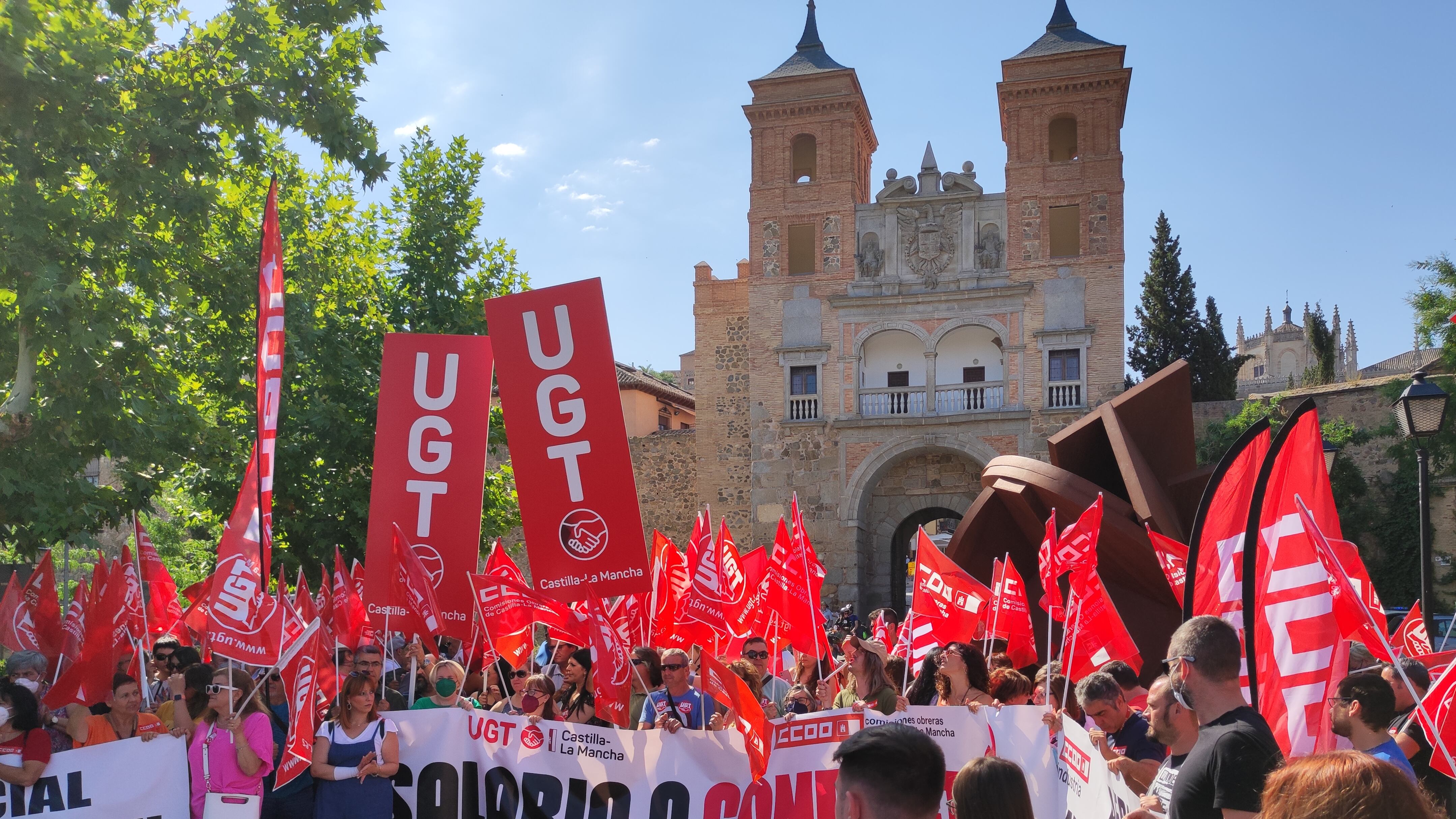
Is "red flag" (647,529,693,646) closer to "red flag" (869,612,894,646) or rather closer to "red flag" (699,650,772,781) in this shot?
"red flag" (869,612,894,646)

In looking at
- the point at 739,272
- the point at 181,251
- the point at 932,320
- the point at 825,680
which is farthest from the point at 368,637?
the point at 739,272

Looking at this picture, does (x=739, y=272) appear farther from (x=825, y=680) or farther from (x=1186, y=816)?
(x=1186, y=816)

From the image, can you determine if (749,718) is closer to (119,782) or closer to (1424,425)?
(119,782)

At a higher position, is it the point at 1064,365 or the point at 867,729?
the point at 1064,365

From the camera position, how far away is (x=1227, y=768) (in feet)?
10.7

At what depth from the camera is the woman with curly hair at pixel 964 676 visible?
21.2 ft

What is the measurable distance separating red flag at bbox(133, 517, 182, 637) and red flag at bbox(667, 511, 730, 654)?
4562 mm

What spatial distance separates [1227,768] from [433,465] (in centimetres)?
603

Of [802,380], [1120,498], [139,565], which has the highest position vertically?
[802,380]

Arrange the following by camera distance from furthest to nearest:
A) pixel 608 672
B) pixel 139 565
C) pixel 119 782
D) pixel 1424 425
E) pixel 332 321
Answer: pixel 332 321, pixel 1424 425, pixel 139 565, pixel 608 672, pixel 119 782

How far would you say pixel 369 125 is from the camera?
1129 cm

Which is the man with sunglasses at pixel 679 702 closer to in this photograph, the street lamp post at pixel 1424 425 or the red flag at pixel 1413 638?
the red flag at pixel 1413 638

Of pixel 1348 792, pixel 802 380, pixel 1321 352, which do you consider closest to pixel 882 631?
pixel 1348 792

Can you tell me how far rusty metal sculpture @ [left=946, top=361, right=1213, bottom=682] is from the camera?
35.7 feet
